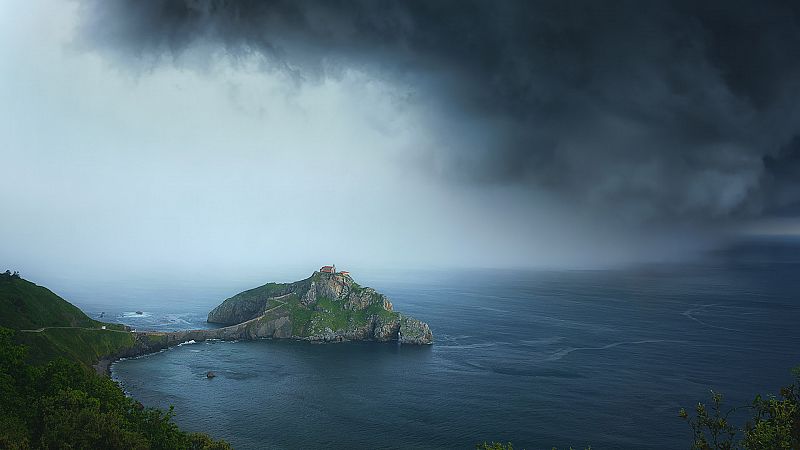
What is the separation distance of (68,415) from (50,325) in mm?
133580

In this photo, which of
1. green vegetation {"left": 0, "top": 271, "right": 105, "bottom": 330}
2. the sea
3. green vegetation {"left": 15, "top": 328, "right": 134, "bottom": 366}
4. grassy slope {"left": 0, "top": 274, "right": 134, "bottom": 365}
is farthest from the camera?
green vegetation {"left": 0, "top": 271, "right": 105, "bottom": 330}

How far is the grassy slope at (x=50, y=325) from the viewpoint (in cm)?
14000

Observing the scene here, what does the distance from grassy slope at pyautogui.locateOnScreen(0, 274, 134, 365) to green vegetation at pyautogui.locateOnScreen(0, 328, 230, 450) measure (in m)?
61.9

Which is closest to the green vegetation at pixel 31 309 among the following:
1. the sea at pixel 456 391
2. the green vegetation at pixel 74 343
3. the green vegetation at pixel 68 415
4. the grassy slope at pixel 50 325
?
the grassy slope at pixel 50 325

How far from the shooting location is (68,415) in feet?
193

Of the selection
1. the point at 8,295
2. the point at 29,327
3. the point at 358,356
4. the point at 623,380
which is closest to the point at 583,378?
the point at 623,380

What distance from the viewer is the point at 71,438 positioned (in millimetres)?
54375

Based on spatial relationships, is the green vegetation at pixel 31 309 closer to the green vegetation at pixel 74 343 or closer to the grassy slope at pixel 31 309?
Result: the grassy slope at pixel 31 309

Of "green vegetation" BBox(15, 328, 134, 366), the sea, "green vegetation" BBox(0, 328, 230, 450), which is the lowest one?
the sea

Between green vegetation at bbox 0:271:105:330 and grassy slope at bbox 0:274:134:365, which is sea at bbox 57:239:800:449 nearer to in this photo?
grassy slope at bbox 0:274:134:365

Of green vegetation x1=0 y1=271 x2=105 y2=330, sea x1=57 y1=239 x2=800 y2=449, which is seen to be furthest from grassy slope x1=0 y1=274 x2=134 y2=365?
sea x1=57 y1=239 x2=800 y2=449

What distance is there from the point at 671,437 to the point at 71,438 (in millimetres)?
124569

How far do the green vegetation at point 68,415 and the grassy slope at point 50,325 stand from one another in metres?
61.9

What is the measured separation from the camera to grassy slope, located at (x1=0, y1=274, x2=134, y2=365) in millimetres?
140000
